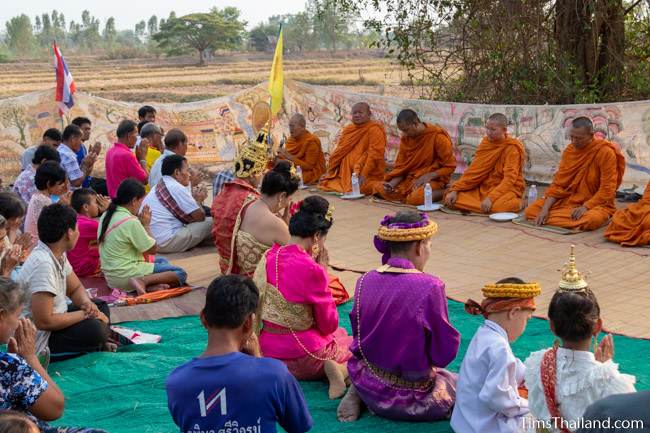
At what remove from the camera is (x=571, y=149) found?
9.58 m

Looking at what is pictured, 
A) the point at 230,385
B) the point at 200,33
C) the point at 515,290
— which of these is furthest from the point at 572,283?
the point at 200,33

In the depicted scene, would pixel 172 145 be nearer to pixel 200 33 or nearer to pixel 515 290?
pixel 515 290

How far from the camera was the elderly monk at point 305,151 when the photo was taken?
42.3 feet

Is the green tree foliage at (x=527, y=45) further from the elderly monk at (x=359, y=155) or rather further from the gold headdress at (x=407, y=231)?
the gold headdress at (x=407, y=231)

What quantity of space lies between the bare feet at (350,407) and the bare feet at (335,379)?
250mm

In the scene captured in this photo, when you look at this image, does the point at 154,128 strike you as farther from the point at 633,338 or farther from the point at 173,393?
the point at 173,393

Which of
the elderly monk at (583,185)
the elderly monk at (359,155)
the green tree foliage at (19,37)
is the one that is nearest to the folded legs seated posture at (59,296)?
the elderly monk at (583,185)

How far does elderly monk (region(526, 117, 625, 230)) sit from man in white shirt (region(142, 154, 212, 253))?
3.83 meters

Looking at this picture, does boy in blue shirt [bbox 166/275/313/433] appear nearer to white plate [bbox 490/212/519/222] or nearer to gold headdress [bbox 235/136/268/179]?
gold headdress [bbox 235/136/268/179]

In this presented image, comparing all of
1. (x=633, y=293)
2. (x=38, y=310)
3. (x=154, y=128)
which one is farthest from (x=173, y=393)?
(x=154, y=128)

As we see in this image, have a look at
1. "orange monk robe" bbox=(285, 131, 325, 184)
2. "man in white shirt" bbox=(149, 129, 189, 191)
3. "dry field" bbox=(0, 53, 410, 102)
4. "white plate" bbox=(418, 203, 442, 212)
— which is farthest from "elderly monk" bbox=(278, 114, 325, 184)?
"dry field" bbox=(0, 53, 410, 102)

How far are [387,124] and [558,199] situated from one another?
4.12m

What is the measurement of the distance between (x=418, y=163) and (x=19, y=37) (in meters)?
66.7

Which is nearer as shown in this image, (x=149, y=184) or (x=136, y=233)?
(x=136, y=233)
